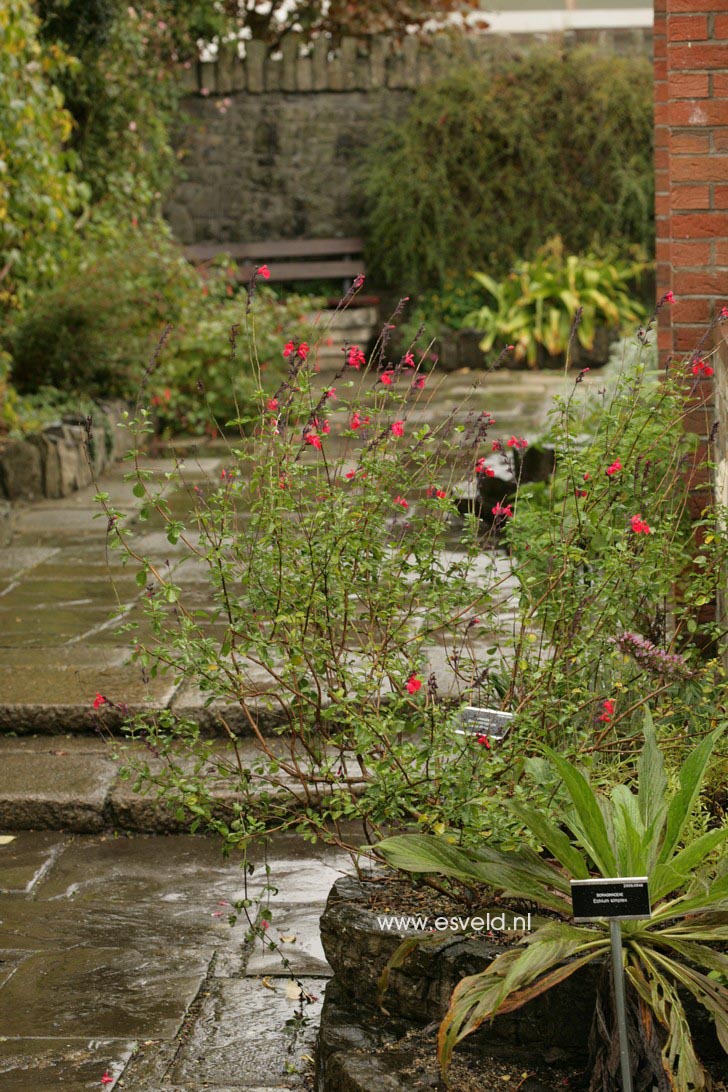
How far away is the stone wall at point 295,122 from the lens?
13523mm

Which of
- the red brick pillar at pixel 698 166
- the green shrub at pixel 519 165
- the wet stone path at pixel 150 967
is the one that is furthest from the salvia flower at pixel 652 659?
the green shrub at pixel 519 165

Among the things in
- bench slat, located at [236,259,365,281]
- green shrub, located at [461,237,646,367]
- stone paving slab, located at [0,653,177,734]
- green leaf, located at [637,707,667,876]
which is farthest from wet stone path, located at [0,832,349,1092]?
bench slat, located at [236,259,365,281]

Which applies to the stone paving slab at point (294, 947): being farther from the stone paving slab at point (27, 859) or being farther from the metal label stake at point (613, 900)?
the metal label stake at point (613, 900)

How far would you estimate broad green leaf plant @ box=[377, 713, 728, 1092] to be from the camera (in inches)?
99.6

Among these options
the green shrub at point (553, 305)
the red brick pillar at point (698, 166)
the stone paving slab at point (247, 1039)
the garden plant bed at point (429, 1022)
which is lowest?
the stone paving slab at point (247, 1039)

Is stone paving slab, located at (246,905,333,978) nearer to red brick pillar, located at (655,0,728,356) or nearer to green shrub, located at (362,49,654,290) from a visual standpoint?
red brick pillar, located at (655,0,728,356)

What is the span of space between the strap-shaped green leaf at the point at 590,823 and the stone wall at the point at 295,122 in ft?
38.5

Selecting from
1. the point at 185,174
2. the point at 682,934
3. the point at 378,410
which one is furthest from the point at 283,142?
the point at 682,934

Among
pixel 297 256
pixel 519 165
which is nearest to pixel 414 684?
pixel 519 165

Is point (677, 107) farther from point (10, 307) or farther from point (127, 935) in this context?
point (10, 307)

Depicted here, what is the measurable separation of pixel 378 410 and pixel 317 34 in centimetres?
1130

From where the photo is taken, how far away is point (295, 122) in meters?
13.8

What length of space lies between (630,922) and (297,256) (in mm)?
11720

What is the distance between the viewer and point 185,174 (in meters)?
13.5
